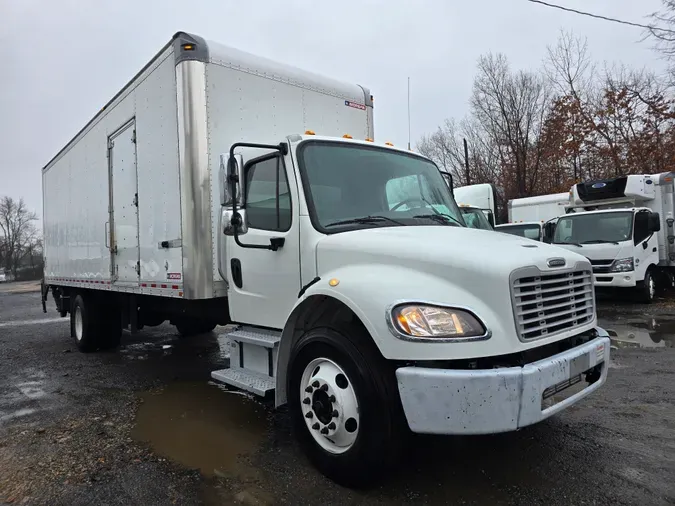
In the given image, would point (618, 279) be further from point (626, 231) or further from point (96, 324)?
point (96, 324)

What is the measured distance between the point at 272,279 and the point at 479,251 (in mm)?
1785

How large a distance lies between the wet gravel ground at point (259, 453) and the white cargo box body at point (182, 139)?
1259 mm

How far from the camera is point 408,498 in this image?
9.75 ft

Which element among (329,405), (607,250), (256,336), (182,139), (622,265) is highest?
(182,139)

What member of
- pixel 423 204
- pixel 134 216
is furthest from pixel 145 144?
pixel 423 204

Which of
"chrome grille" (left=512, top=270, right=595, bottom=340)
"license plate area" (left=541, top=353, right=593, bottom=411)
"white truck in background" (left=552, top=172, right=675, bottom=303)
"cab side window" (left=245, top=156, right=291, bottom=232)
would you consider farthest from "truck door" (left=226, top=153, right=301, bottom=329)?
"white truck in background" (left=552, top=172, right=675, bottom=303)

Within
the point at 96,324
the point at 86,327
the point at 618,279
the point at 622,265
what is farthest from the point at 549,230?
the point at 86,327

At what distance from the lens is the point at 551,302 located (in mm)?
3057

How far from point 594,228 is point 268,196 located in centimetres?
1021

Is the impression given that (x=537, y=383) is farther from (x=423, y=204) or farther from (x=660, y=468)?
(x=423, y=204)

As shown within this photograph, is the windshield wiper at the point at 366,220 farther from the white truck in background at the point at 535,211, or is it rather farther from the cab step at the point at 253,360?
the white truck in background at the point at 535,211

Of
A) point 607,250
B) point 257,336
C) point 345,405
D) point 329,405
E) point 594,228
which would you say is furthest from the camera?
point 594,228

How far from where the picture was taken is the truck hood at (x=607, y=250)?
10.8 m

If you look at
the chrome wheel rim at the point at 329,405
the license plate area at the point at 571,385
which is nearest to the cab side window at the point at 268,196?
the chrome wheel rim at the point at 329,405
